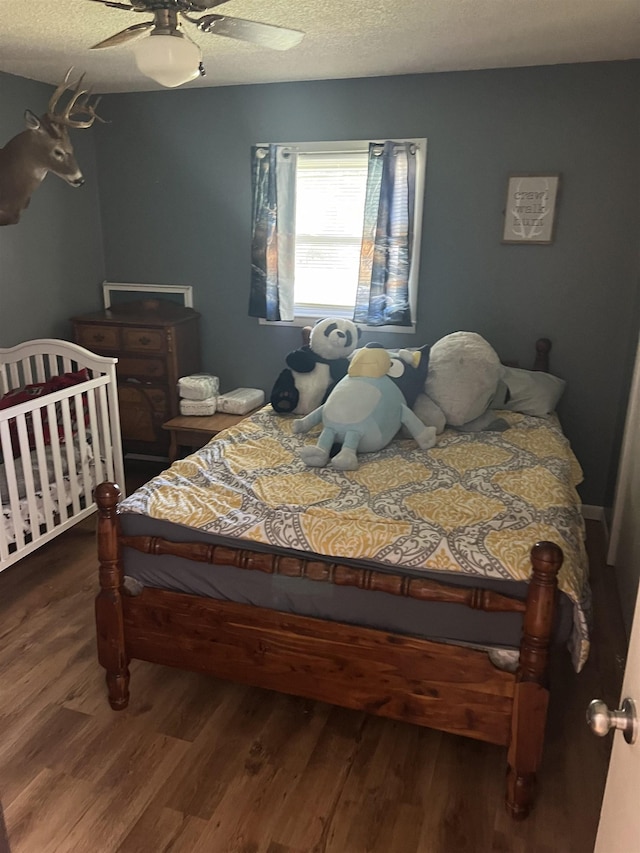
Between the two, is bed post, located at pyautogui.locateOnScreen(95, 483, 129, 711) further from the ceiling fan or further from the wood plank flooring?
the ceiling fan

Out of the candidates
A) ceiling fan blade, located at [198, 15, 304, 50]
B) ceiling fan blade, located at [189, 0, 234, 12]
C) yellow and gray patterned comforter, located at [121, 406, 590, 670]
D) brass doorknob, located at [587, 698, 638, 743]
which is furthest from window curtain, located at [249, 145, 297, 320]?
brass doorknob, located at [587, 698, 638, 743]

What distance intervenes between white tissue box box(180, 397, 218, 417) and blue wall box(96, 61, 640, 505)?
42cm

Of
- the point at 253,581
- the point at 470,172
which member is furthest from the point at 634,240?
the point at 253,581

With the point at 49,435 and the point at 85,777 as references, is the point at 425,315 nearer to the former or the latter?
the point at 49,435

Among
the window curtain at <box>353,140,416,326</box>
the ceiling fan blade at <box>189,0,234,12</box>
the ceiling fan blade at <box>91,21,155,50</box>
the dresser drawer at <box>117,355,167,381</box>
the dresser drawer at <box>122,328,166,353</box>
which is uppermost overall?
the ceiling fan blade at <box>189,0,234,12</box>

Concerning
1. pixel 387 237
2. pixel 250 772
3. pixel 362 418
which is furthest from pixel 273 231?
pixel 250 772

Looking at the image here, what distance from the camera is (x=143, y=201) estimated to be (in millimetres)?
4137

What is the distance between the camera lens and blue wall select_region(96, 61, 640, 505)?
329cm

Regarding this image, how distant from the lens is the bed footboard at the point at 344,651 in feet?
5.68

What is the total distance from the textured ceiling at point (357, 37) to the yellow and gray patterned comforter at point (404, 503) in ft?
5.64

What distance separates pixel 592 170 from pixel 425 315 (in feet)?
3.69

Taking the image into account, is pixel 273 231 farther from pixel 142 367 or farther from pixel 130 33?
pixel 130 33

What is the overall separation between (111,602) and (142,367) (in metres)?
2.15

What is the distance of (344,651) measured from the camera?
190 centimetres
